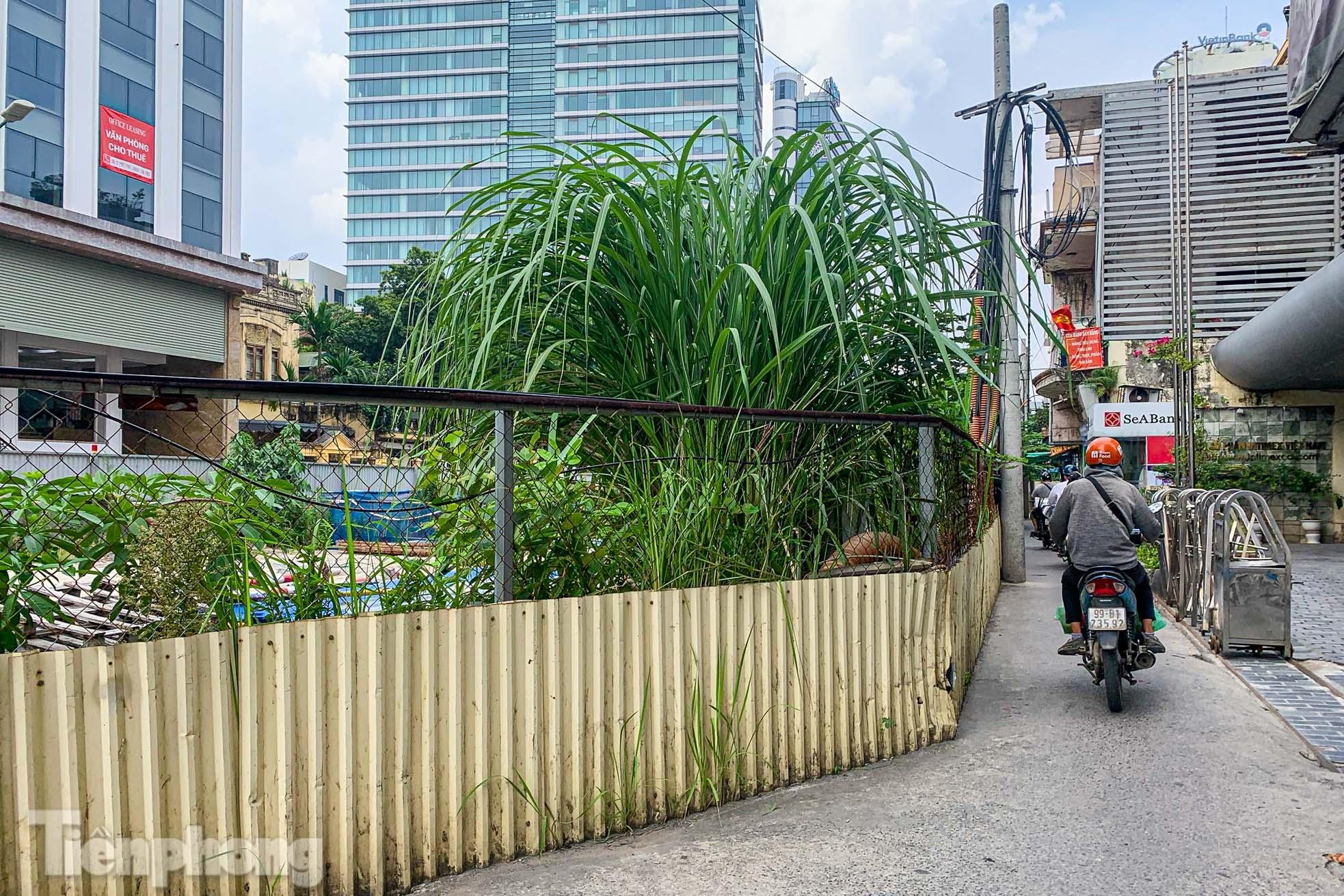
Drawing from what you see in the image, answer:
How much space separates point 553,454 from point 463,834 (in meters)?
1.33

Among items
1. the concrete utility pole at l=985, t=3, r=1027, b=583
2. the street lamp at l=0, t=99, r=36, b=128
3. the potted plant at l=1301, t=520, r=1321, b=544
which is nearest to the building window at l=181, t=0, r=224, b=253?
the street lamp at l=0, t=99, r=36, b=128

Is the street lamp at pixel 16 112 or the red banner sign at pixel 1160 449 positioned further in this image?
the red banner sign at pixel 1160 449

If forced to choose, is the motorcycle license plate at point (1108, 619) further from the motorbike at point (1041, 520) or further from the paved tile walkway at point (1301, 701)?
the motorbike at point (1041, 520)

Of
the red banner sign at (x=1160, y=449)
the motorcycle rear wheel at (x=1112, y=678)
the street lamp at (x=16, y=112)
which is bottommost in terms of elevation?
the motorcycle rear wheel at (x=1112, y=678)

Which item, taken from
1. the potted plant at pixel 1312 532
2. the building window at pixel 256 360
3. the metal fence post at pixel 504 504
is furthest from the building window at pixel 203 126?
the metal fence post at pixel 504 504

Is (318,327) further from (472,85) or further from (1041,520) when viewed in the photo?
(472,85)

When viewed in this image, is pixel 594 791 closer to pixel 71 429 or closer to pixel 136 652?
pixel 136 652

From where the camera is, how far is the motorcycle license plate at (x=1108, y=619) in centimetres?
565

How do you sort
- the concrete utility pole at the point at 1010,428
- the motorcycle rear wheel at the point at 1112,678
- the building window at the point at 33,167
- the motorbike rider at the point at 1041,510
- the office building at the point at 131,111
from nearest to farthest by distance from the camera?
the motorcycle rear wheel at the point at 1112,678, the concrete utility pole at the point at 1010,428, the motorbike rider at the point at 1041,510, the building window at the point at 33,167, the office building at the point at 131,111

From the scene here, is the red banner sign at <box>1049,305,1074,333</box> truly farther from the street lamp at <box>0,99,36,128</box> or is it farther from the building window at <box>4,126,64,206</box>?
the building window at <box>4,126,64,206</box>

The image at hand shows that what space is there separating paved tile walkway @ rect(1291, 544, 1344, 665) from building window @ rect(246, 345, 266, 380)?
144 feet

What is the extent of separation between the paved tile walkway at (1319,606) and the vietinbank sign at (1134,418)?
5.51 metres

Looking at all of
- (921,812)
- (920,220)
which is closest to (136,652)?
(921,812)

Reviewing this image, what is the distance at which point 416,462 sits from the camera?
3.79 metres
